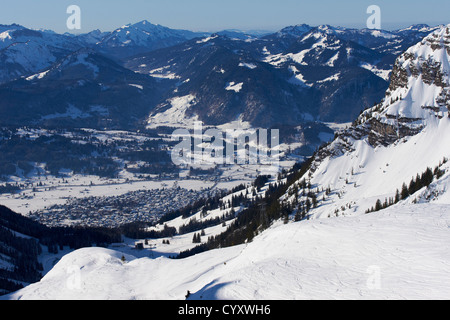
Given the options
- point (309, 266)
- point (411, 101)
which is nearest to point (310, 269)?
point (309, 266)

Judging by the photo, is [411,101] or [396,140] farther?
[411,101]

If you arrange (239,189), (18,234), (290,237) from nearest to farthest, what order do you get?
(290,237) → (18,234) → (239,189)

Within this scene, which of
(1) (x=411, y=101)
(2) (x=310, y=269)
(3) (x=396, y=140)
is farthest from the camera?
(1) (x=411, y=101)

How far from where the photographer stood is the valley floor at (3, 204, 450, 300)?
87.6ft

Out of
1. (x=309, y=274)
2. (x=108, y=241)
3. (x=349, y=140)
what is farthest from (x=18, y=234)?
(x=309, y=274)

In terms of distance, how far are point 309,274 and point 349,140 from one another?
114501 mm

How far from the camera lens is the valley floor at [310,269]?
2669cm

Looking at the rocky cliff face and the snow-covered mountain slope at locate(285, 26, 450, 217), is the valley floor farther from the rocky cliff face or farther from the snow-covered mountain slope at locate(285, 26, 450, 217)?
the rocky cliff face

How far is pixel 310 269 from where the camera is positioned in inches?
1204

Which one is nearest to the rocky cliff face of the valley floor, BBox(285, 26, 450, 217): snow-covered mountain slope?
BBox(285, 26, 450, 217): snow-covered mountain slope

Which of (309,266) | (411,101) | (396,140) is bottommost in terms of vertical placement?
(309,266)

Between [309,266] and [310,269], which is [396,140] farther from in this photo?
[310,269]
